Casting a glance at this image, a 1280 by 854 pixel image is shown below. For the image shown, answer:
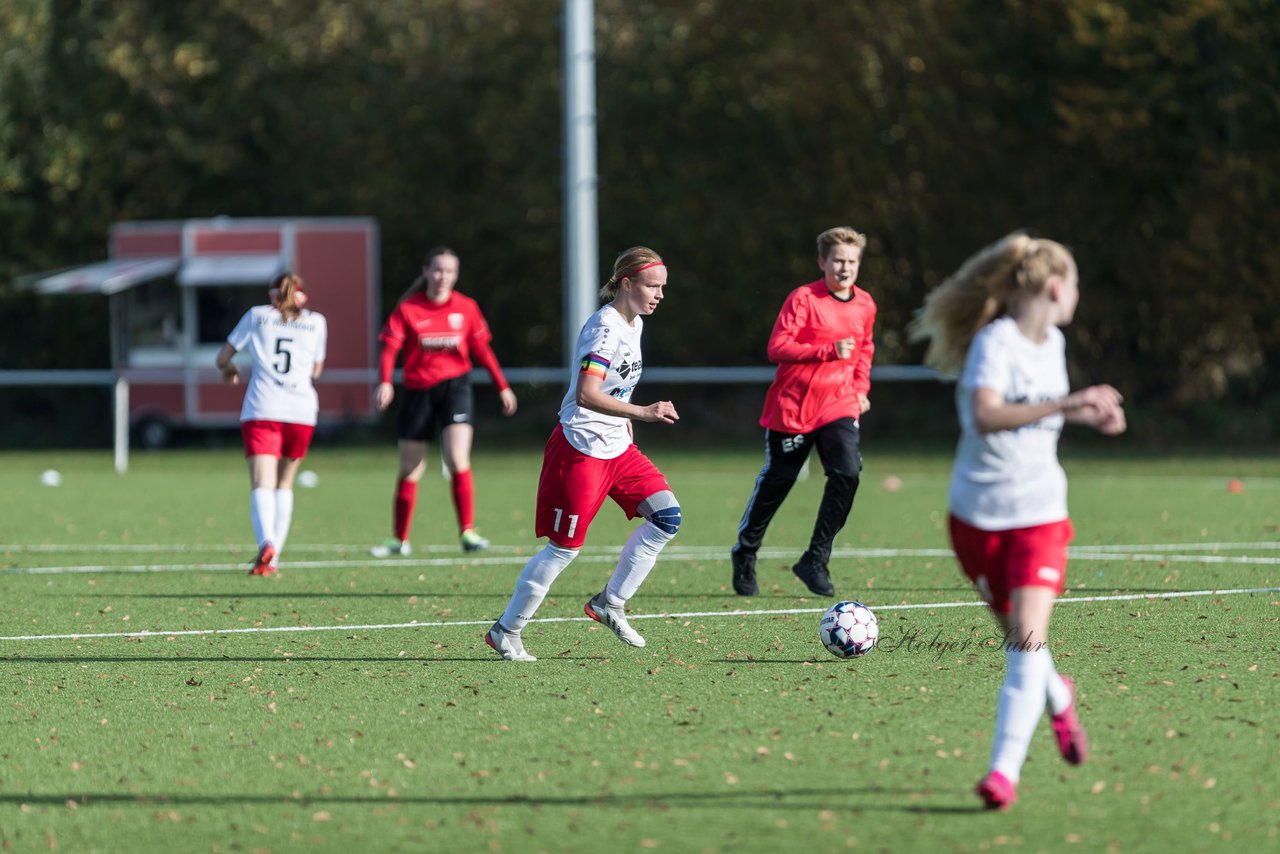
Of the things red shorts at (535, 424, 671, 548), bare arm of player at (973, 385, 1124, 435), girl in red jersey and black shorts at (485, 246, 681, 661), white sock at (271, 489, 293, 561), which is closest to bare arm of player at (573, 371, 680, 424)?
girl in red jersey and black shorts at (485, 246, 681, 661)

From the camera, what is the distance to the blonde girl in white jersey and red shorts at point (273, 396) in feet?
37.5

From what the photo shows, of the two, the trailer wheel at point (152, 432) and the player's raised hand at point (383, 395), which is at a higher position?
the player's raised hand at point (383, 395)

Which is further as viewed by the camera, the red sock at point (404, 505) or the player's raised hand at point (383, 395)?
the red sock at point (404, 505)

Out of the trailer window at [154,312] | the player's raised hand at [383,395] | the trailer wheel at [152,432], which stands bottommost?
the trailer wheel at [152,432]

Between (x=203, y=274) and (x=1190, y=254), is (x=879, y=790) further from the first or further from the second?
(x=203, y=274)

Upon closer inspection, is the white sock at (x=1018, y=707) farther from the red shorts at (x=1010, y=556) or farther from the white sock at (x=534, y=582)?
the white sock at (x=534, y=582)

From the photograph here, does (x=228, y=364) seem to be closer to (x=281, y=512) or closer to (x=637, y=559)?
(x=281, y=512)

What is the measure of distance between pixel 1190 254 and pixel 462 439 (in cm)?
1562

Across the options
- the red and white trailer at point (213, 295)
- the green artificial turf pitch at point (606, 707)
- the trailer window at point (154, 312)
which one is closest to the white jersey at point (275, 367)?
the green artificial turf pitch at point (606, 707)

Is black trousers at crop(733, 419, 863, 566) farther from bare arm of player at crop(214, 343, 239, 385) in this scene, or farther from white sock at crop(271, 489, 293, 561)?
bare arm of player at crop(214, 343, 239, 385)

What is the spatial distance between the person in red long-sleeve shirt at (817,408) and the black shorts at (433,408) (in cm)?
313

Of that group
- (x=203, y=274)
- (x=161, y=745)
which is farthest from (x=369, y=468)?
(x=161, y=745)

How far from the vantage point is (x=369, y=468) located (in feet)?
76.5

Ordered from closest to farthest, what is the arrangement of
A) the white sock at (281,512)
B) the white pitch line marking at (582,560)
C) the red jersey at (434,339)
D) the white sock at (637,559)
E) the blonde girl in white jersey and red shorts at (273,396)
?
1. the white sock at (637,559)
2. the blonde girl in white jersey and red shorts at (273,396)
3. the white sock at (281,512)
4. the white pitch line marking at (582,560)
5. the red jersey at (434,339)
